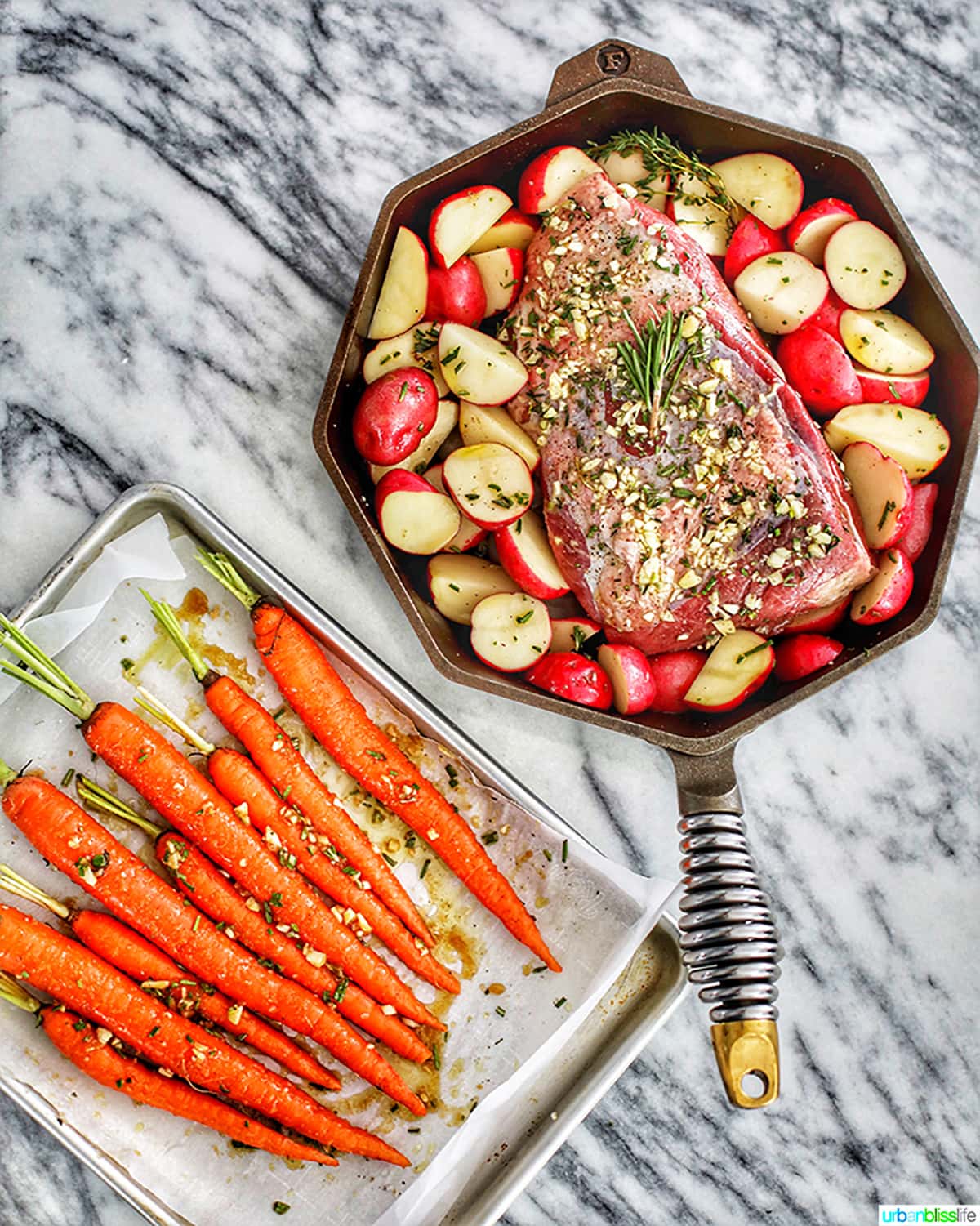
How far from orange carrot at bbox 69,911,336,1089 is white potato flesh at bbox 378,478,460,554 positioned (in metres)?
0.81

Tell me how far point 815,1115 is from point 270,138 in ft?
6.83

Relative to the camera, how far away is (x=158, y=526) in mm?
2008

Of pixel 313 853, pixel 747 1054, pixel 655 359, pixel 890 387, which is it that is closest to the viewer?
pixel 747 1054

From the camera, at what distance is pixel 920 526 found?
6.16 feet

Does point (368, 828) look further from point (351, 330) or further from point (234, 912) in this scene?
point (351, 330)

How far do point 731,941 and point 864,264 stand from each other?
1.12 meters

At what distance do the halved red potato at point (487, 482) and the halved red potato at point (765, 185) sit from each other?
2.00 ft

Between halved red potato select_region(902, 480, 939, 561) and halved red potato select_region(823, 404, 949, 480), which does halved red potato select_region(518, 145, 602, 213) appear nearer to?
halved red potato select_region(823, 404, 949, 480)

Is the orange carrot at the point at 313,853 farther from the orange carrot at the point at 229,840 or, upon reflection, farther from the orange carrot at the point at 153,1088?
the orange carrot at the point at 153,1088

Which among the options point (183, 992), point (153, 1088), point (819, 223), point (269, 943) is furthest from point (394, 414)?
point (153, 1088)

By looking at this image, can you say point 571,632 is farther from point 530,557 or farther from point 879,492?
point 879,492

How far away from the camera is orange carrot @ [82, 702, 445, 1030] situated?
76.2 inches

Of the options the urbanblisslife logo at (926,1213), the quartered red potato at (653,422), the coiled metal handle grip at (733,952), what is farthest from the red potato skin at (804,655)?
the urbanblisslife logo at (926,1213)

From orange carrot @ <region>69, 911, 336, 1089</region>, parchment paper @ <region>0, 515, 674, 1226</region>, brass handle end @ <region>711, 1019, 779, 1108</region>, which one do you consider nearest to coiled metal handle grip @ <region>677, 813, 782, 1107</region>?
brass handle end @ <region>711, 1019, 779, 1108</region>
